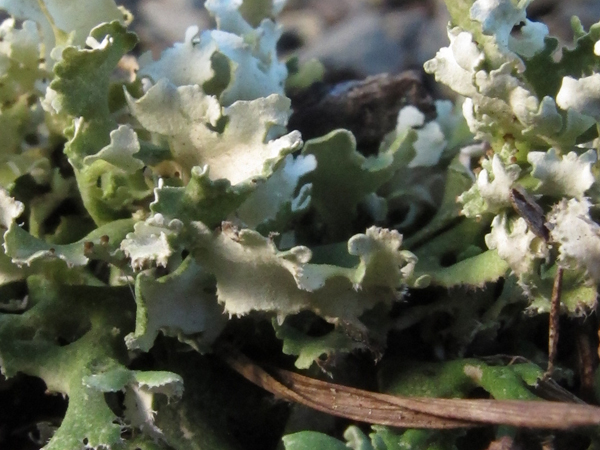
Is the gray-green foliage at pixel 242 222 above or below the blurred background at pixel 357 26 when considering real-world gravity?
above

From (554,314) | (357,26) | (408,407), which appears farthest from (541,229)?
(357,26)

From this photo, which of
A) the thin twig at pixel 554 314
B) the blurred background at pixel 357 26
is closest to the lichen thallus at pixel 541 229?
the thin twig at pixel 554 314

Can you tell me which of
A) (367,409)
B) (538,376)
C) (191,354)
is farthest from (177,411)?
(538,376)

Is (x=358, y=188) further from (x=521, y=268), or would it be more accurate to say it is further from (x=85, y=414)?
(x=85, y=414)

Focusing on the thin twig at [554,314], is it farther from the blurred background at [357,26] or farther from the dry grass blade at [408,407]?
the blurred background at [357,26]

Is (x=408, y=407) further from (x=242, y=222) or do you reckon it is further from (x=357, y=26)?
(x=357, y=26)

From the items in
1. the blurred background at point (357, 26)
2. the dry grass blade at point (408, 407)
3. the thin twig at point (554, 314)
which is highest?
the thin twig at point (554, 314)
